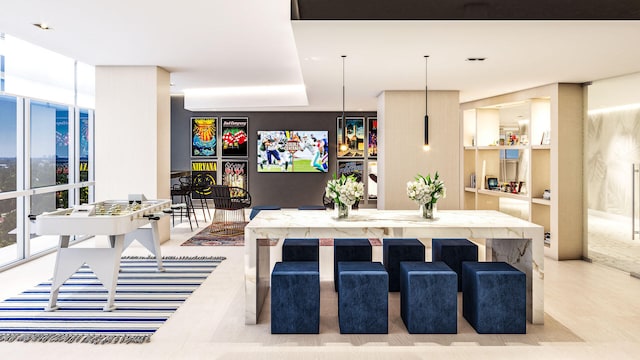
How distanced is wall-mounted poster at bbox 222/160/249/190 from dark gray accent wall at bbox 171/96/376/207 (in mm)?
126

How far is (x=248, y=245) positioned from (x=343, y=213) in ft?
2.95

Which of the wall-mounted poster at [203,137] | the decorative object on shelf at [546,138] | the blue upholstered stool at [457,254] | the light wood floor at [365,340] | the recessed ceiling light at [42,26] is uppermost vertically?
the recessed ceiling light at [42,26]

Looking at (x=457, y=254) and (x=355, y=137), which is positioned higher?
(x=355, y=137)

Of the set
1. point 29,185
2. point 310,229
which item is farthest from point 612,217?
point 29,185

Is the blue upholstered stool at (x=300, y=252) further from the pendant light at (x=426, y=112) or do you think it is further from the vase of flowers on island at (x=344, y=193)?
the pendant light at (x=426, y=112)

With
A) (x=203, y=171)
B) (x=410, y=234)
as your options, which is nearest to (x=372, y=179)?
(x=203, y=171)

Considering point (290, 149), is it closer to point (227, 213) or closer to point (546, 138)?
point (227, 213)

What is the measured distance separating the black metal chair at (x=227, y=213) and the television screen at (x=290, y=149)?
245 centimetres

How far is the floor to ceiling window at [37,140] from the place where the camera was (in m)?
5.22

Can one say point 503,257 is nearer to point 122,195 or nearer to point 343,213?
point 343,213

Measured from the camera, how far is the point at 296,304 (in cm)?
322

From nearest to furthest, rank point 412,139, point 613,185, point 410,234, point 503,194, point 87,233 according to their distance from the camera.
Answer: point 410,234
point 87,233
point 613,185
point 412,139
point 503,194

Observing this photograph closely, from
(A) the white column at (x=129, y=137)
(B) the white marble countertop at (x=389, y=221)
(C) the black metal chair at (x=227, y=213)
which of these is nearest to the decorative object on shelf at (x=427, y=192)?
(B) the white marble countertop at (x=389, y=221)

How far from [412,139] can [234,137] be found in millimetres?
5509
